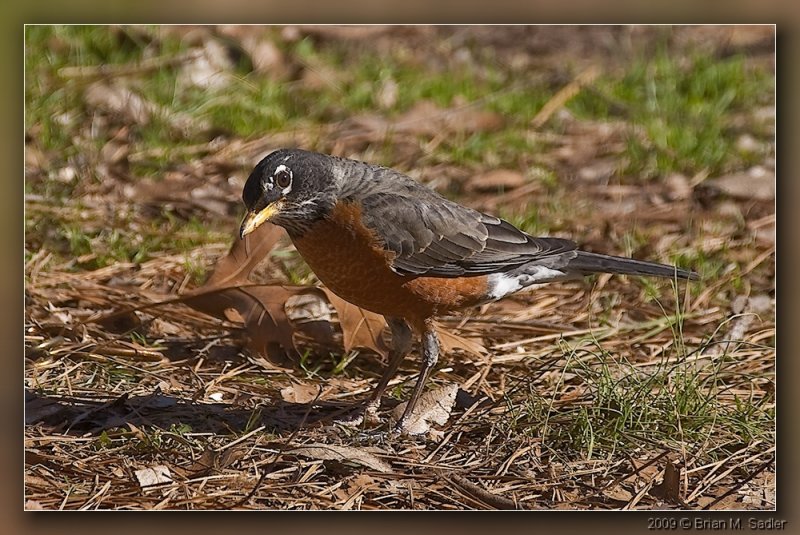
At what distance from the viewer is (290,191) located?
4.37 meters

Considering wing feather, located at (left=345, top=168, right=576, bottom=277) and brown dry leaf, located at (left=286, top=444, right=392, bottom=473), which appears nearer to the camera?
brown dry leaf, located at (left=286, top=444, right=392, bottom=473)

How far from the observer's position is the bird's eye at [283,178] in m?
4.33

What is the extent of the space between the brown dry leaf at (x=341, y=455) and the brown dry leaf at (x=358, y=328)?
0.84 metres

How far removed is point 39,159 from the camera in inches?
252

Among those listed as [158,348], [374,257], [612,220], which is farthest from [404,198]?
[612,220]

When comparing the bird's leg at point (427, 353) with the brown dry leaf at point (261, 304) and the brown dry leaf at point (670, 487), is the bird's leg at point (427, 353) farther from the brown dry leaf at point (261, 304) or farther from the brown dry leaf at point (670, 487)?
the brown dry leaf at point (670, 487)

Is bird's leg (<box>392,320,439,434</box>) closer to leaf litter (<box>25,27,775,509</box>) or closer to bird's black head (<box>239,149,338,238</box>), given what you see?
leaf litter (<box>25,27,775,509</box>)

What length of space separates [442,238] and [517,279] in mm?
421

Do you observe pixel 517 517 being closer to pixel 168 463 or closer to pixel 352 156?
pixel 168 463

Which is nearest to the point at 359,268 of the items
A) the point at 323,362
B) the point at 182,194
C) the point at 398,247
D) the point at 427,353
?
the point at 398,247

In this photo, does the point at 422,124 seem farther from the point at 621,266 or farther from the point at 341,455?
the point at 341,455

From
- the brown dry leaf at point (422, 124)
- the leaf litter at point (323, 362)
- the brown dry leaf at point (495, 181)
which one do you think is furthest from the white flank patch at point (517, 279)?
the brown dry leaf at point (422, 124)

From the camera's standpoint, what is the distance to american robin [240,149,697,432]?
14.4 ft

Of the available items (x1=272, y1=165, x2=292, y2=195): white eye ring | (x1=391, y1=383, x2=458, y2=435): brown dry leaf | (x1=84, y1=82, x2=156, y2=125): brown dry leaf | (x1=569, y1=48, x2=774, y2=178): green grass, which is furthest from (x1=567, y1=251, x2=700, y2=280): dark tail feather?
(x1=84, y1=82, x2=156, y2=125): brown dry leaf
